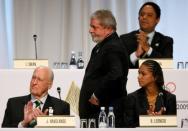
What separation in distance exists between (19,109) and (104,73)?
722mm

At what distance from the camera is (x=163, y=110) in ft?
13.7

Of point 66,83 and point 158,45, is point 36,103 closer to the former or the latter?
point 66,83

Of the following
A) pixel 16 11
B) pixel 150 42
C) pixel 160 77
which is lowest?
pixel 160 77

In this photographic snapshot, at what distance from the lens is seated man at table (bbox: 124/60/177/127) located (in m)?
4.10

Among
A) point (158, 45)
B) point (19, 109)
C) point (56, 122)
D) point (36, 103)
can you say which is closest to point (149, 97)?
point (158, 45)

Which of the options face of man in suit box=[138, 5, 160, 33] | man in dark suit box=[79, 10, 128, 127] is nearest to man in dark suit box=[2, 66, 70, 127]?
man in dark suit box=[79, 10, 128, 127]

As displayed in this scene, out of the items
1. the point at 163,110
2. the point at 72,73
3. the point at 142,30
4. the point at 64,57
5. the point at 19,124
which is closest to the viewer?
the point at 19,124

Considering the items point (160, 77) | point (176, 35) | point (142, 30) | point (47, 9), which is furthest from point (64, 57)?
point (160, 77)

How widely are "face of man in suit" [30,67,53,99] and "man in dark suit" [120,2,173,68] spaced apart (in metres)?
0.96

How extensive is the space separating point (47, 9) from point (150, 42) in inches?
101

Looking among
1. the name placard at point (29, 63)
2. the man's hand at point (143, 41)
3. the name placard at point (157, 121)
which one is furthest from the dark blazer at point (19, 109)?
the man's hand at point (143, 41)

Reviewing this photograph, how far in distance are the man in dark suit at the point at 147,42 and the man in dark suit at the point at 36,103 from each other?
3.17 ft

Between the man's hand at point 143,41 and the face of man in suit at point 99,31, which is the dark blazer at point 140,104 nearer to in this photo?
the face of man in suit at point 99,31

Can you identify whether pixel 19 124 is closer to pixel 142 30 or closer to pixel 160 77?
pixel 160 77
